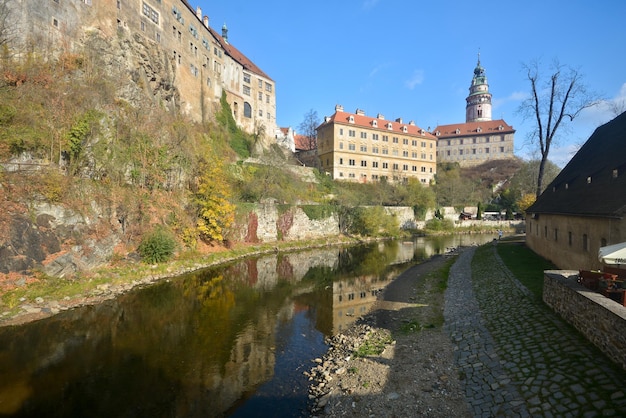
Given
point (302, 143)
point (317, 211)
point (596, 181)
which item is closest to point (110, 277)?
point (317, 211)

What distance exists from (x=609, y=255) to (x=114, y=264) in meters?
21.5

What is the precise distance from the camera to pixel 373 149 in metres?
55.6

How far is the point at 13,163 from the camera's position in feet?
51.1

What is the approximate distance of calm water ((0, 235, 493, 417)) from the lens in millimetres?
7957

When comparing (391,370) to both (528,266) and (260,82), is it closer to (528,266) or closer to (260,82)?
(528,266)

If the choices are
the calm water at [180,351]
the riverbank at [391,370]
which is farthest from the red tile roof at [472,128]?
the riverbank at [391,370]

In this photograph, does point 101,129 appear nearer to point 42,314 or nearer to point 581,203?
point 42,314

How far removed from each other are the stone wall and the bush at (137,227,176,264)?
1999 cm

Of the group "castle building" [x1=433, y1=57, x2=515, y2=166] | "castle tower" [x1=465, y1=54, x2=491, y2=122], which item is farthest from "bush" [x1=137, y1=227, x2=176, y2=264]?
"castle tower" [x1=465, y1=54, x2=491, y2=122]

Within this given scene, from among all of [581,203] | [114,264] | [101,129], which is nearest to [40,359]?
[114,264]

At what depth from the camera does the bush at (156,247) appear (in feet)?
65.1

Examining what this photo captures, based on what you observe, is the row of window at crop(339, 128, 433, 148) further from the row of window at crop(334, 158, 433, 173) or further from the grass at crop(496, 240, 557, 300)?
the grass at crop(496, 240, 557, 300)

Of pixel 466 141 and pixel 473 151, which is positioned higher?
pixel 466 141

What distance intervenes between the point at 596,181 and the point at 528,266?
514cm
